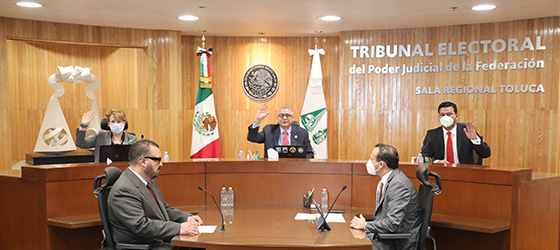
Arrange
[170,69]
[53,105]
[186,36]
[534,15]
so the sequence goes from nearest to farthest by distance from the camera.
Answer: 1. [534,15]
2. [53,105]
3. [170,69]
4. [186,36]

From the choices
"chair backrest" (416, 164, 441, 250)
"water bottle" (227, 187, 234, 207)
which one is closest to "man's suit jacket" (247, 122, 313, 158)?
"water bottle" (227, 187, 234, 207)

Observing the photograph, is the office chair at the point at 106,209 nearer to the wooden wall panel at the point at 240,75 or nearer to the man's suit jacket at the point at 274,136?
the man's suit jacket at the point at 274,136

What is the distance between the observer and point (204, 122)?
780 cm

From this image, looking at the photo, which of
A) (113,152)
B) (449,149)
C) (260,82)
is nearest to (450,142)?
(449,149)

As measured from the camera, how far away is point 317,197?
4422 millimetres

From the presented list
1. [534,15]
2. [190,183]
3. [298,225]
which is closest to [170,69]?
[190,183]

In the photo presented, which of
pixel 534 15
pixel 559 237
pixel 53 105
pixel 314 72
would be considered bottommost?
pixel 559 237

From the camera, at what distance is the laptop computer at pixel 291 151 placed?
15.6 ft

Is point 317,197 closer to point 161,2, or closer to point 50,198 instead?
point 50,198

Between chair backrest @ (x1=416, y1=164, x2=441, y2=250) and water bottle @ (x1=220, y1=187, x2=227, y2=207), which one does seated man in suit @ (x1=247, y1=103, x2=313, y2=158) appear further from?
chair backrest @ (x1=416, y1=164, x2=441, y2=250)

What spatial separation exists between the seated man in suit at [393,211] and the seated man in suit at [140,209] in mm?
1326

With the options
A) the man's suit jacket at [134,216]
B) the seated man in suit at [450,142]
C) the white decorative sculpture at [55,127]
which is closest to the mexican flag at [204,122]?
the white decorative sculpture at [55,127]

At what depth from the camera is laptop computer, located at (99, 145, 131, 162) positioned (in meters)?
4.30

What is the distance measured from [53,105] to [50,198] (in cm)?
315
